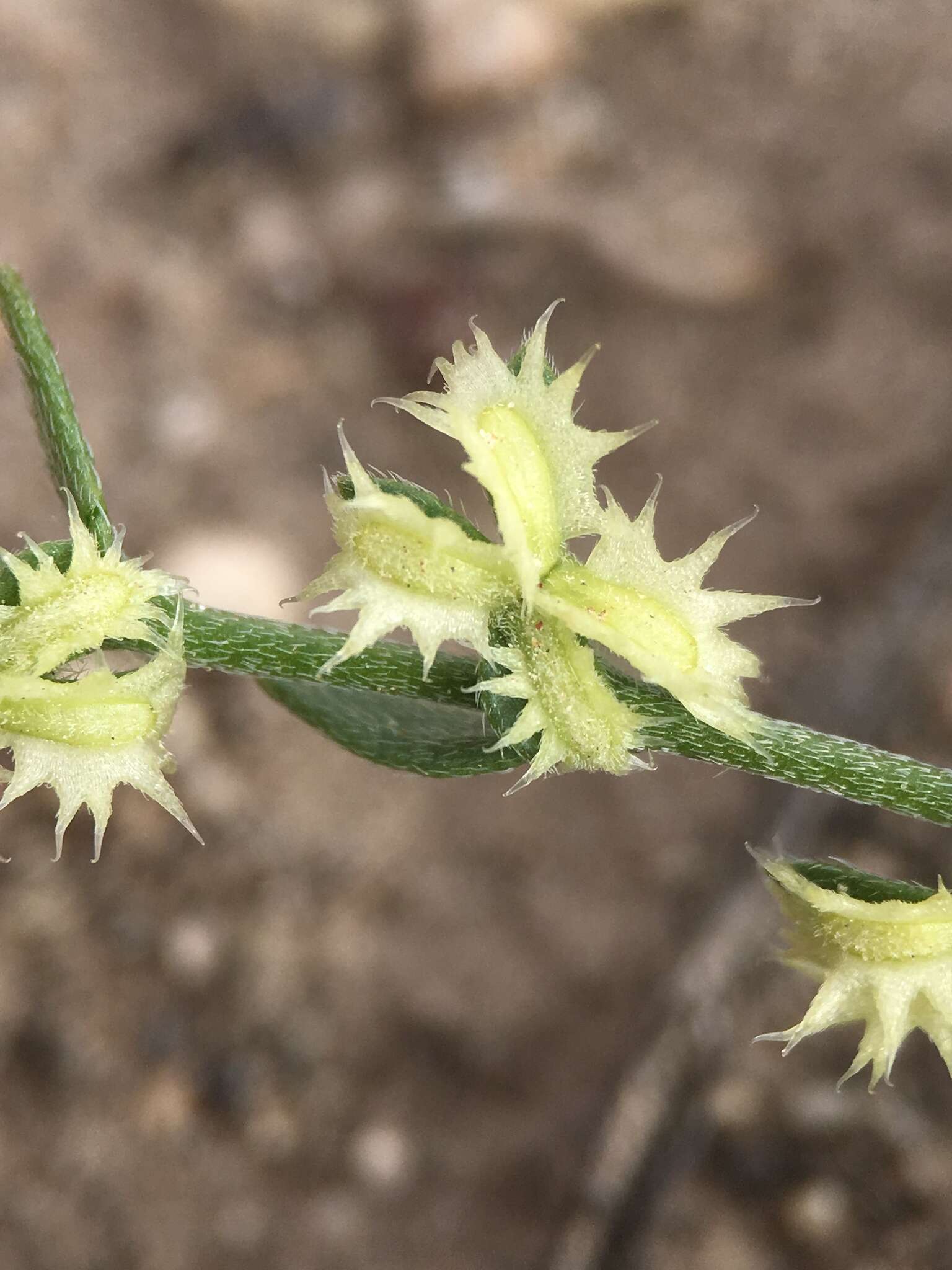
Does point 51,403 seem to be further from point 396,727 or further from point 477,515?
point 477,515

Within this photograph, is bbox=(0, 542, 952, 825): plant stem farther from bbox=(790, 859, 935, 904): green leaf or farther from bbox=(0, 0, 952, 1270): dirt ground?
bbox=(0, 0, 952, 1270): dirt ground

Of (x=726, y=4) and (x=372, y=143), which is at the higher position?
(x=726, y=4)

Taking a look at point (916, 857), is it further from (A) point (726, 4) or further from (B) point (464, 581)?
(A) point (726, 4)

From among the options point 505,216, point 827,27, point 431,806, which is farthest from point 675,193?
point 431,806

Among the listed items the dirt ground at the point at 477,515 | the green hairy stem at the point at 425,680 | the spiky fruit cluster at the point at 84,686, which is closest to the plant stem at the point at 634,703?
the green hairy stem at the point at 425,680

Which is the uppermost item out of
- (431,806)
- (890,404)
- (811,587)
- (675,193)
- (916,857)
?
(675,193)

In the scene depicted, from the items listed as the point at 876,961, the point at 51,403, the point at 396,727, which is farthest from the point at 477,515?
the point at 876,961
